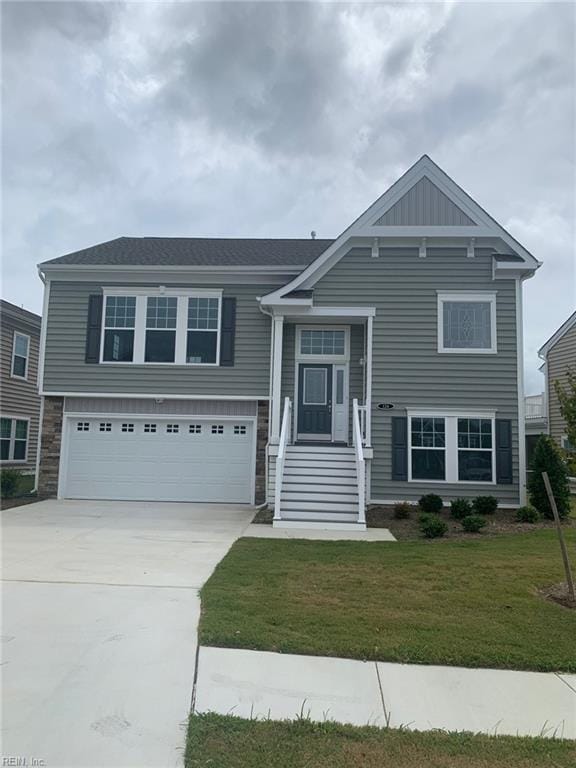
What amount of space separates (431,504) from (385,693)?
8.24 m

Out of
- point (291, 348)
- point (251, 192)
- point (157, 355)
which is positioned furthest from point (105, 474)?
point (251, 192)

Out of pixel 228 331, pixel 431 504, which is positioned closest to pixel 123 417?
pixel 228 331

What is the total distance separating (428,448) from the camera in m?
12.4

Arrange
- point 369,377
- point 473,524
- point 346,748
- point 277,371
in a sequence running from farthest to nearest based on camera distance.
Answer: point 277,371 → point 369,377 → point 473,524 → point 346,748

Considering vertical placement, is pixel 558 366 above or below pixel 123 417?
above

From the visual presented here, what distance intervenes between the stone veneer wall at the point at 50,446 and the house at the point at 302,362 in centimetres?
4

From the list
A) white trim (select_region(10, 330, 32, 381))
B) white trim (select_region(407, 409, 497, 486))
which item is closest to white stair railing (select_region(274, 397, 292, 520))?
white trim (select_region(407, 409, 497, 486))

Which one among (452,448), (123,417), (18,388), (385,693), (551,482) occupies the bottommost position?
(385,693)

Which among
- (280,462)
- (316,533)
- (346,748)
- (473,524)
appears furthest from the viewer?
(280,462)

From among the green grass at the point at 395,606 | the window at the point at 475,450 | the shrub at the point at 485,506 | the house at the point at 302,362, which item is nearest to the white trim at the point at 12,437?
the house at the point at 302,362

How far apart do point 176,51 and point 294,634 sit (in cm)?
1053

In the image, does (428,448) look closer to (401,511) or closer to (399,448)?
(399,448)

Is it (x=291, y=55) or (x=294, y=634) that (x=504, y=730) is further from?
(x=291, y=55)

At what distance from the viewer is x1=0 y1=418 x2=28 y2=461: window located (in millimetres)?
17953
